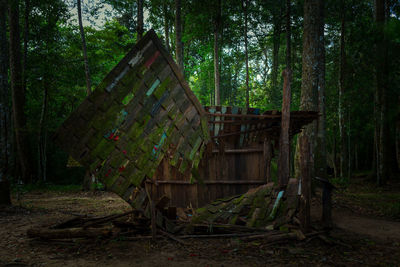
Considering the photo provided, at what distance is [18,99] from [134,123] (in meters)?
13.9

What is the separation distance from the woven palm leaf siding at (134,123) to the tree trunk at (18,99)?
1234 cm

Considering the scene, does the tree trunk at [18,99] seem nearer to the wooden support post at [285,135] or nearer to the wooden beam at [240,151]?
the wooden beam at [240,151]

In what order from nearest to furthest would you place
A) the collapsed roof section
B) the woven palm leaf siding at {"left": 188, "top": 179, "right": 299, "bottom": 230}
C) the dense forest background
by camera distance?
the woven palm leaf siding at {"left": 188, "top": 179, "right": 299, "bottom": 230} < the collapsed roof section < the dense forest background

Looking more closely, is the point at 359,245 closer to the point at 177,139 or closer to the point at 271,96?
the point at 177,139

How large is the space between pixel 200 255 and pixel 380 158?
11.9 m

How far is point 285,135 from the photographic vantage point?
6586mm

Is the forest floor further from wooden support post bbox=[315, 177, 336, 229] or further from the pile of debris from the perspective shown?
wooden support post bbox=[315, 177, 336, 229]

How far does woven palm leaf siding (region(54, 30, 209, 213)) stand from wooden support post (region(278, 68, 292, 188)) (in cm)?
246

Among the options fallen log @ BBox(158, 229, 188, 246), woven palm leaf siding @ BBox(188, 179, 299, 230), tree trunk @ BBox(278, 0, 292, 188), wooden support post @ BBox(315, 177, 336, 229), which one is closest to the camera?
fallen log @ BBox(158, 229, 188, 246)

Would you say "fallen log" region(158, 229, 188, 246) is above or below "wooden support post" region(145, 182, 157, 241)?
below

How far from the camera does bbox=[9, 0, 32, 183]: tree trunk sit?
47.1 feet

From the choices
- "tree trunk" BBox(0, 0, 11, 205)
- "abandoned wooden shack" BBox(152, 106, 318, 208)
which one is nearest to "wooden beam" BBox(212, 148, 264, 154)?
"abandoned wooden shack" BBox(152, 106, 318, 208)

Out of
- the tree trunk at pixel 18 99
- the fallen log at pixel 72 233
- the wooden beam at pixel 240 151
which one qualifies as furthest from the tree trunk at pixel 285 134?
the tree trunk at pixel 18 99

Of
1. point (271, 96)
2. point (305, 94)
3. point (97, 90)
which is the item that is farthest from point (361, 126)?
point (97, 90)
